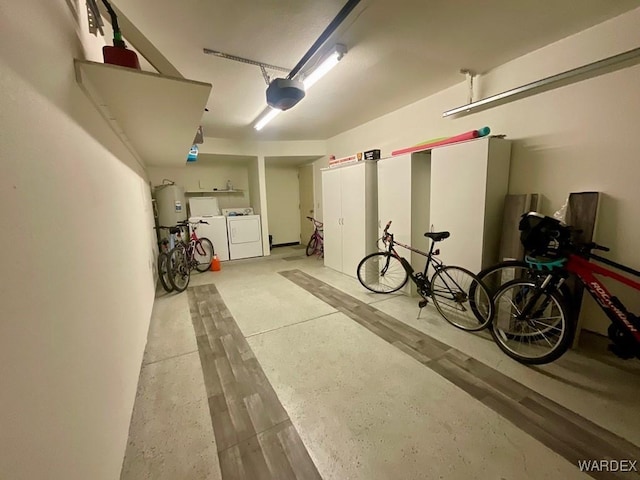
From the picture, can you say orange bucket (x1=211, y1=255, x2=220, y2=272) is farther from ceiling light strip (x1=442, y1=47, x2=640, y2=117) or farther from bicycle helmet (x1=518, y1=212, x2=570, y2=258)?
bicycle helmet (x1=518, y1=212, x2=570, y2=258)

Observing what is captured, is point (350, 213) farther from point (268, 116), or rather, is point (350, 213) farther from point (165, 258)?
point (165, 258)

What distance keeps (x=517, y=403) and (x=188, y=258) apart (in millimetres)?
4586

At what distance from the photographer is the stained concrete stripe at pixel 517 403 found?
4.29 ft

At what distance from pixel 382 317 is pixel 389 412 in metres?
1.27

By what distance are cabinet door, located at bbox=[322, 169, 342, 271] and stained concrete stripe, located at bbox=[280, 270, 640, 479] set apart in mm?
2054

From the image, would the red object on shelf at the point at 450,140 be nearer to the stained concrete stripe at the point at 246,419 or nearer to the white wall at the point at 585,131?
the white wall at the point at 585,131

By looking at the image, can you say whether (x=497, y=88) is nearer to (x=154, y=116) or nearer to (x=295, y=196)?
(x=154, y=116)

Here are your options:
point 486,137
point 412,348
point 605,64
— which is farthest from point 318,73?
point 412,348

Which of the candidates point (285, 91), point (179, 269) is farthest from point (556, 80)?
point (179, 269)

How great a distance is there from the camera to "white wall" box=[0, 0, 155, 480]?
615 millimetres

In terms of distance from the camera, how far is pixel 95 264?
Result: 124cm

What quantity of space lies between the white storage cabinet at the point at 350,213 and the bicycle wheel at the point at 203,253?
2.44 metres

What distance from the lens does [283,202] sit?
23.3 feet

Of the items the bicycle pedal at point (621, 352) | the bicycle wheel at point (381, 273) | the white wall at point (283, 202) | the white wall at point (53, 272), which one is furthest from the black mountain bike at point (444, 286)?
the white wall at point (283, 202)
